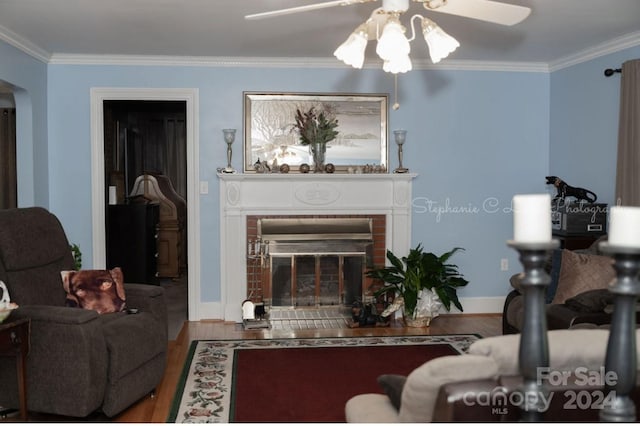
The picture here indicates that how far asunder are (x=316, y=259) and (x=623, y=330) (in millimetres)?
4577

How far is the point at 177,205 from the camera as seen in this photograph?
26.9ft

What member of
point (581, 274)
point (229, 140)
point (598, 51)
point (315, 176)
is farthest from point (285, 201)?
point (598, 51)

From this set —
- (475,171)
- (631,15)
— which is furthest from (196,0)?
(475,171)

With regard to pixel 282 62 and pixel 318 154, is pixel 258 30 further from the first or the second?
pixel 318 154

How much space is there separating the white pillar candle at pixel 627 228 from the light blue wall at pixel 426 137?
4640mm

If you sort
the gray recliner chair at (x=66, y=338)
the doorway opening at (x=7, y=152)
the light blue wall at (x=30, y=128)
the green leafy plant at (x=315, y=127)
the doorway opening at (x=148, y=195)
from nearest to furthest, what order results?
1. the gray recliner chair at (x=66, y=338)
2. the light blue wall at (x=30, y=128)
3. the green leafy plant at (x=315, y=127)
4. the doorway opening at (x=7, y=152)
5. the doorway opening at (x=148, y=195)

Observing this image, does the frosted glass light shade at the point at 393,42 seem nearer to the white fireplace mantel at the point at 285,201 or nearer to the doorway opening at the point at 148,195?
the white fireplace mantel at the point at 285,201

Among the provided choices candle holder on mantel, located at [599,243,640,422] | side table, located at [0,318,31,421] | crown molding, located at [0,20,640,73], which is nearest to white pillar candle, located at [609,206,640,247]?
candle holder on mantel, located at [599,243,640,422]

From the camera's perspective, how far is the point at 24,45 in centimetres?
481

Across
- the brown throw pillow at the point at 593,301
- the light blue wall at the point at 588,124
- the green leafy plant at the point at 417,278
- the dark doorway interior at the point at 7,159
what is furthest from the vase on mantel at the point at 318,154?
the dark doorway interior at the point at 7,159

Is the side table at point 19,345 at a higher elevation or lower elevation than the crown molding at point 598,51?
lower

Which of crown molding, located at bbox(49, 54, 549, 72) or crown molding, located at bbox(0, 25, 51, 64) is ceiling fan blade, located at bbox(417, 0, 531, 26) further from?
crown molding, located at bbox(0, 25, 51, 64)

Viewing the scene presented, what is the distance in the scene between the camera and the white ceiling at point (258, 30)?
12.9 ft

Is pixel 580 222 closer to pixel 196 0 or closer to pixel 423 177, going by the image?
pixel 423 177
